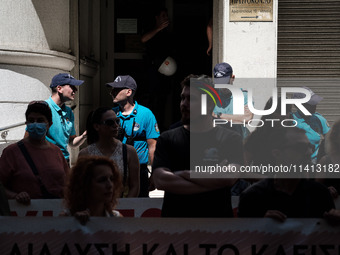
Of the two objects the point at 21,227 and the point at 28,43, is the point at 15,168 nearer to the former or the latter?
the point at 21,227

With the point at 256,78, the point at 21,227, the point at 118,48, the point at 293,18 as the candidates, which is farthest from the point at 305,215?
the point at 118,48

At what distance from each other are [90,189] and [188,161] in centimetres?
66

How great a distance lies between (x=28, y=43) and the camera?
7.92 meters

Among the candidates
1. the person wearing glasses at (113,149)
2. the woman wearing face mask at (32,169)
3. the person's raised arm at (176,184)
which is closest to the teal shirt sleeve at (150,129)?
the person wearing glasses at (113,149)

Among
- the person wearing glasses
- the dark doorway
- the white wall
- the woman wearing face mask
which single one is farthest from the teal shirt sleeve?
the dark doorway

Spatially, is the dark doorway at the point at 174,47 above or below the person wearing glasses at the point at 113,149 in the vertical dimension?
above

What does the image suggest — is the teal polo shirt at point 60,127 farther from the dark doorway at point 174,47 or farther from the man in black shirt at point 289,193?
the dark doorway at point 174,47

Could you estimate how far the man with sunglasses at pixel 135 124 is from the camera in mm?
5797

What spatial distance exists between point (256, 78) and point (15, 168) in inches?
186

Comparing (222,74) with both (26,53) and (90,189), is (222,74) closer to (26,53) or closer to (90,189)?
(90,189)

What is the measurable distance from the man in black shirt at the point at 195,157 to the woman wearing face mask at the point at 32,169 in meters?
1.11

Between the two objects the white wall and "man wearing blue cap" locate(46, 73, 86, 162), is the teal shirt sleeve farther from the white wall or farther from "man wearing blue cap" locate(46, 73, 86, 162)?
the white wall

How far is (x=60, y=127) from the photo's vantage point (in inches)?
229

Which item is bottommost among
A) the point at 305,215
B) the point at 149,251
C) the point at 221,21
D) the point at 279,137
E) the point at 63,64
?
the point at 149,251
